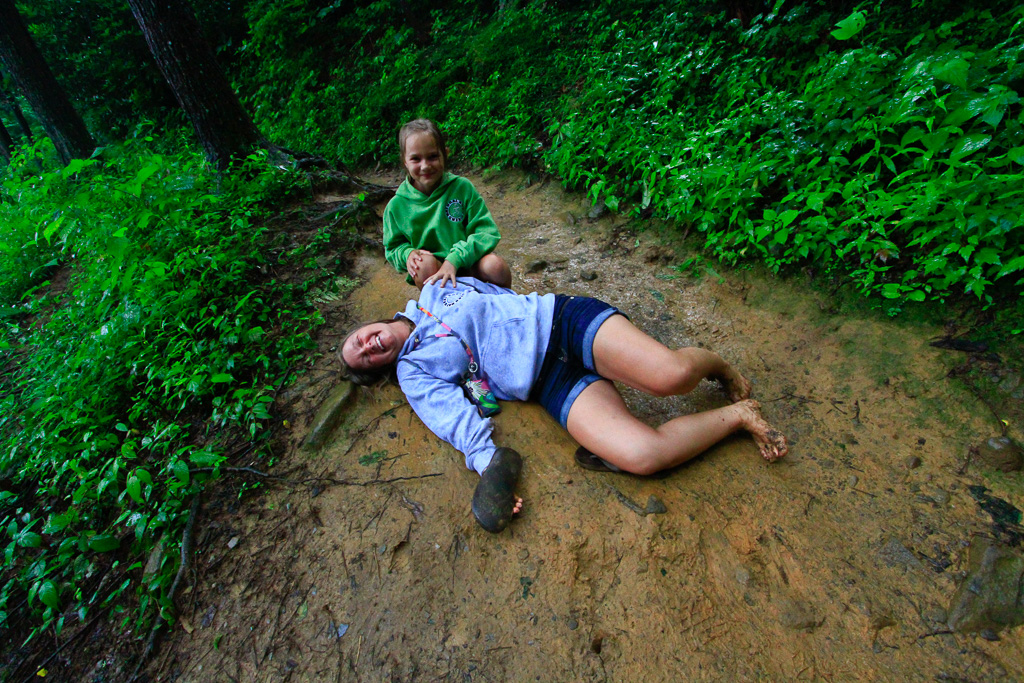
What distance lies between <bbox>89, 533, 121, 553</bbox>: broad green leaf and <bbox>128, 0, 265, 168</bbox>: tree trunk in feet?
13.5

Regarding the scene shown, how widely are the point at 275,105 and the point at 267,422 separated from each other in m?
8.73

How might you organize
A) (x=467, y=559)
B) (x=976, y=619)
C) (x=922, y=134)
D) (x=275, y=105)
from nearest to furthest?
(x=976, y=619) → (x=467, y=559) → (x=922, y=134) → (x=275, y=105)

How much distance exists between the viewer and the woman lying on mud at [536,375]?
Answer: 209cm

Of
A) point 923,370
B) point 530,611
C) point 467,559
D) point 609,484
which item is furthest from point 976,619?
point 467,559

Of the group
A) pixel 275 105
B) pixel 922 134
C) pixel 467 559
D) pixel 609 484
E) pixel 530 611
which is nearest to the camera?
pixel 530 611

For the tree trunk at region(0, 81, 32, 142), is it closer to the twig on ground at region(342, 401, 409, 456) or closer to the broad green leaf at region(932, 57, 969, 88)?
the twig on ground at region(342, 401, 409, 456)

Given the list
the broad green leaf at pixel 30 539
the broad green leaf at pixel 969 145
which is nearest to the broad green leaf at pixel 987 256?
the broad green leaf at pixel 969 145

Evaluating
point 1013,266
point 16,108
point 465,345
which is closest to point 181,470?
point 465,345

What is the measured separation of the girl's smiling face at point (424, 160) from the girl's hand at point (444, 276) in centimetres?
65

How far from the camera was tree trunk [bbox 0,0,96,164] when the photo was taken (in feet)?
23.7

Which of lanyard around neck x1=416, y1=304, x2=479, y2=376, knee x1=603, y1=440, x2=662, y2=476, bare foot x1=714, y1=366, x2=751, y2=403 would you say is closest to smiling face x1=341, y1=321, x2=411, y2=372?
lanyard around neck x1=416, y1=304, x2=479, y2=376

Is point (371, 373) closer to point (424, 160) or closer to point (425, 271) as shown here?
point (425, 271)

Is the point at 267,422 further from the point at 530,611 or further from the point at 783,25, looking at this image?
the point at 783,25

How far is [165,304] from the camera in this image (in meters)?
3.15
